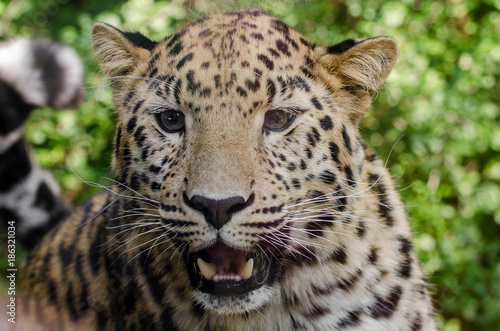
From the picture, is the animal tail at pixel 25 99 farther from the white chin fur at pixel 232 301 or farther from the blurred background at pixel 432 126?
the white chin fur at pixel 232 301

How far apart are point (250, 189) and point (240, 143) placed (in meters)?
0.14

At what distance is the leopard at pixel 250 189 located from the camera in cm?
152

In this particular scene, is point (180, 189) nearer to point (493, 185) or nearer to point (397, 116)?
point (397, 116)

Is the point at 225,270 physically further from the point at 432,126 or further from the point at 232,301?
the point at 432,126

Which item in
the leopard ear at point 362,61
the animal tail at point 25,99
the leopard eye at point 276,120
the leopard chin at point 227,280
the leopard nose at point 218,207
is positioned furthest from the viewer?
the animal tail at point 25,99

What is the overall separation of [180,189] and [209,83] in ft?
1.03

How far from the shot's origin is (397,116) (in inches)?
131

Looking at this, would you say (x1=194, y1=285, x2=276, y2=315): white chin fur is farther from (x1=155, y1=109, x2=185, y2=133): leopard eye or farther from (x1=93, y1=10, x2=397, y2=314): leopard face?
(x1=155, y1=109, x2=185, y2=133): leopard eye

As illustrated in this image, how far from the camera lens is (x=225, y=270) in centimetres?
153

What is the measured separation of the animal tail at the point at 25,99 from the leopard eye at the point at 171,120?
0.78 m

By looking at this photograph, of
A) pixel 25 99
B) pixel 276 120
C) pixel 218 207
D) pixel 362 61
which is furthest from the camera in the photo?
pixel 25 99

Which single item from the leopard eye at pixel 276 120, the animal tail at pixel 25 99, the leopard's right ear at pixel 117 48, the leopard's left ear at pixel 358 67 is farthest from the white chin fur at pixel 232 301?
the animal tail at pixel 25 99

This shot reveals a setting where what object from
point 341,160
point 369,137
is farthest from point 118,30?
point 369,137

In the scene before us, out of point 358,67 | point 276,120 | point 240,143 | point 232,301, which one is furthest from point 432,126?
point 232,301
